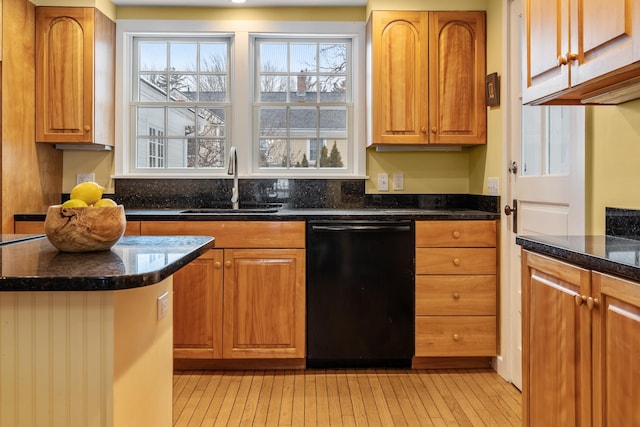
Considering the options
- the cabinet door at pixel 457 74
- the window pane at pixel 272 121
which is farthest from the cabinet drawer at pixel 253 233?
the cabinet door at pixel 457 74

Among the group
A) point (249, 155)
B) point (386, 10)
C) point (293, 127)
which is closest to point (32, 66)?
point (249, 155)

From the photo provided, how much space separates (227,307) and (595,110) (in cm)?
210

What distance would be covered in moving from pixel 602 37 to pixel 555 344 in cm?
93

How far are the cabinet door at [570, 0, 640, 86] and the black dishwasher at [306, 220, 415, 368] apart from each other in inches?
57.5

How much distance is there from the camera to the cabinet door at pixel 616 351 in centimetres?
113

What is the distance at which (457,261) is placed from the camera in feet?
9.47

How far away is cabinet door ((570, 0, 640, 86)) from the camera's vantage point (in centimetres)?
133

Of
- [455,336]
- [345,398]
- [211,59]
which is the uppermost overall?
[211,59]

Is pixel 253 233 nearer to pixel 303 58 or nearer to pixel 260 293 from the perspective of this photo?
pixel 260 293

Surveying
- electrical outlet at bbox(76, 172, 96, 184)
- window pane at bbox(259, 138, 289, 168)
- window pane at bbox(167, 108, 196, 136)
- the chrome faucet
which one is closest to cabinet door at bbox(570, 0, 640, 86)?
the chrome faucet

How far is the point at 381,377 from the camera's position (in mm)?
2828

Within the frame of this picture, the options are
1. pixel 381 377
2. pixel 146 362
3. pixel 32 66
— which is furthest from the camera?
pixel 32 66

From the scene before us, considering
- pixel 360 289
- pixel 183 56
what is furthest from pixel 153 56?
pixel 360 289

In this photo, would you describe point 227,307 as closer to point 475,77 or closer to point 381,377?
point 381,377
